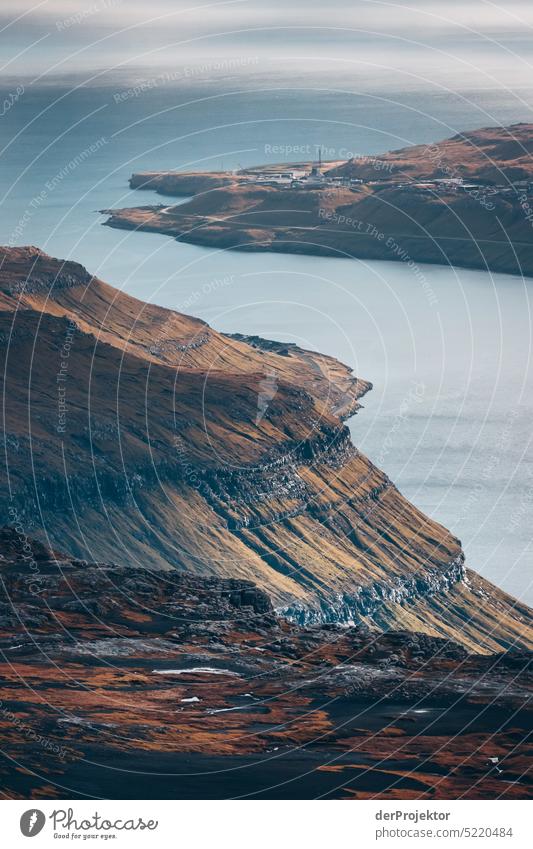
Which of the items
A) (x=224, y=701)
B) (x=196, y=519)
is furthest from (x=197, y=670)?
(x=196, y=519)

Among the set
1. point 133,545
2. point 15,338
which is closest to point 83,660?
point 133,545
